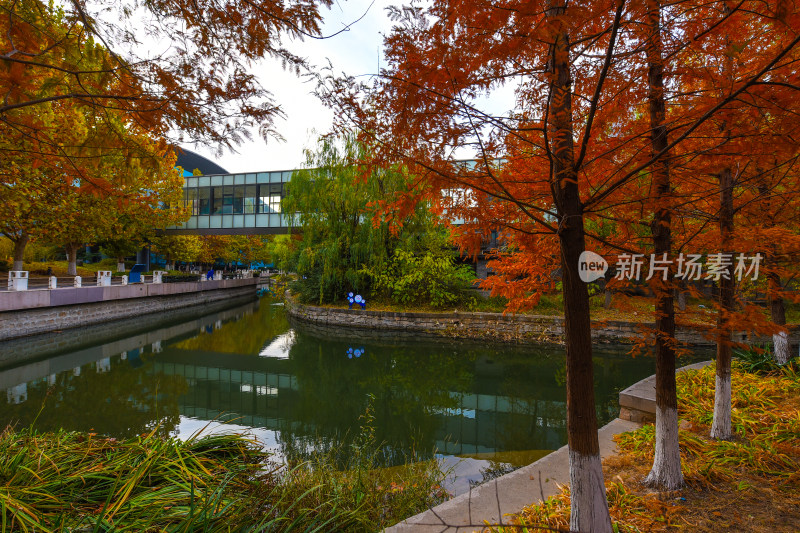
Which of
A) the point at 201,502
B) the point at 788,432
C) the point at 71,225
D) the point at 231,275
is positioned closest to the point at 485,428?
the point at 788,432

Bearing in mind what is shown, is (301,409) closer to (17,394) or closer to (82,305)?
(17,394)

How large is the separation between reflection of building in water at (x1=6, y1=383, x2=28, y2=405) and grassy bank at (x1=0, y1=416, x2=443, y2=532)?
14.1 feet

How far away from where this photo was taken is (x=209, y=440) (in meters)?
3.83

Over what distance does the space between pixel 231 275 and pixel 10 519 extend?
108 ft

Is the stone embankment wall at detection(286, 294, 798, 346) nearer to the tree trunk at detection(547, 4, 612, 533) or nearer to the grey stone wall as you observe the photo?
the grey stone wall

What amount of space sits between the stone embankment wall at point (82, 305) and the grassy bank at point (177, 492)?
Result: 10791mm

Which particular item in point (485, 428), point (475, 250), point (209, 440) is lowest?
point (485, 428)

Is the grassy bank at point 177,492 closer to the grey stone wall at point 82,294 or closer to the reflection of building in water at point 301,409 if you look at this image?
the reflection of building in water at point 301,409

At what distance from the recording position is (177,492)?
8.61 ft

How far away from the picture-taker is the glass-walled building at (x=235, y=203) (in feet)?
67.9

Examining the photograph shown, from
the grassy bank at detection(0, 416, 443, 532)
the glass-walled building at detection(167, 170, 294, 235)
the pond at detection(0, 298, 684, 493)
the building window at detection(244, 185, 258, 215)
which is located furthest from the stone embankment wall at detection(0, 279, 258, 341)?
the grassy bank at detection(0, 416, 443, 532)

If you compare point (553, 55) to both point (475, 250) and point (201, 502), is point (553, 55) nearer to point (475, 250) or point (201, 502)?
point (475, 250)

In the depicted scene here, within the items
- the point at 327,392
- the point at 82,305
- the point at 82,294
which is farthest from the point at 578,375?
the point at 82,305

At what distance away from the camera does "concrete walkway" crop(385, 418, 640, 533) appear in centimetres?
244
